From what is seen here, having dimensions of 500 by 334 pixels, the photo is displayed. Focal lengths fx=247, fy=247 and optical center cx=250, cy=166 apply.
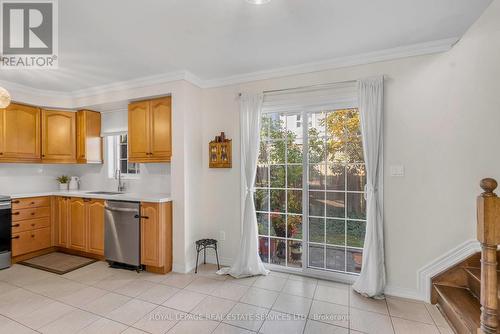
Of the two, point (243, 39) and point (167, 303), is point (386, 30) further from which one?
point (167, 303)

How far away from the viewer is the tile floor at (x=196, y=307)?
81.4 inches

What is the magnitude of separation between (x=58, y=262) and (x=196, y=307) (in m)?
2.39

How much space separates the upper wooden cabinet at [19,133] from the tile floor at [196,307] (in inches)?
65.2

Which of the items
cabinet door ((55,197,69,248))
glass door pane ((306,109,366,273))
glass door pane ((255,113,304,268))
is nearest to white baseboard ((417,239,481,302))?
glass door pane ((306,109,366,273))

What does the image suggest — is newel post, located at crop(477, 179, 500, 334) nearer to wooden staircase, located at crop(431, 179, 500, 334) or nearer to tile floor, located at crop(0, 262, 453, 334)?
wooden staircase, located at crop(431, 179, 500, 334)

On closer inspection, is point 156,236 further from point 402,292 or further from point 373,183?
point 402,292

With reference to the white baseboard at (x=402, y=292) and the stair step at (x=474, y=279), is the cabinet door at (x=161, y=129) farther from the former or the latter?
the stair step at (x=474, y=279)

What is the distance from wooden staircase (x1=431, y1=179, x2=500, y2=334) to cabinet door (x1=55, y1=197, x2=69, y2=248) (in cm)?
474

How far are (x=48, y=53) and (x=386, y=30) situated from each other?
3318mm

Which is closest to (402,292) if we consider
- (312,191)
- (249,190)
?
(312,191)

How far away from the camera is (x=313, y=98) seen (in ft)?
9.62

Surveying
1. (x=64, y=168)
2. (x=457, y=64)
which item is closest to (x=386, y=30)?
(x=457, y=64)

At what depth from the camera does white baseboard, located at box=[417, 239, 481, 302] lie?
227cm

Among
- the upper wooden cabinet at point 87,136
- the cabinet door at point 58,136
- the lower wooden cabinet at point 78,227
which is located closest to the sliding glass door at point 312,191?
the lower wooden cabinet at point 78,227
